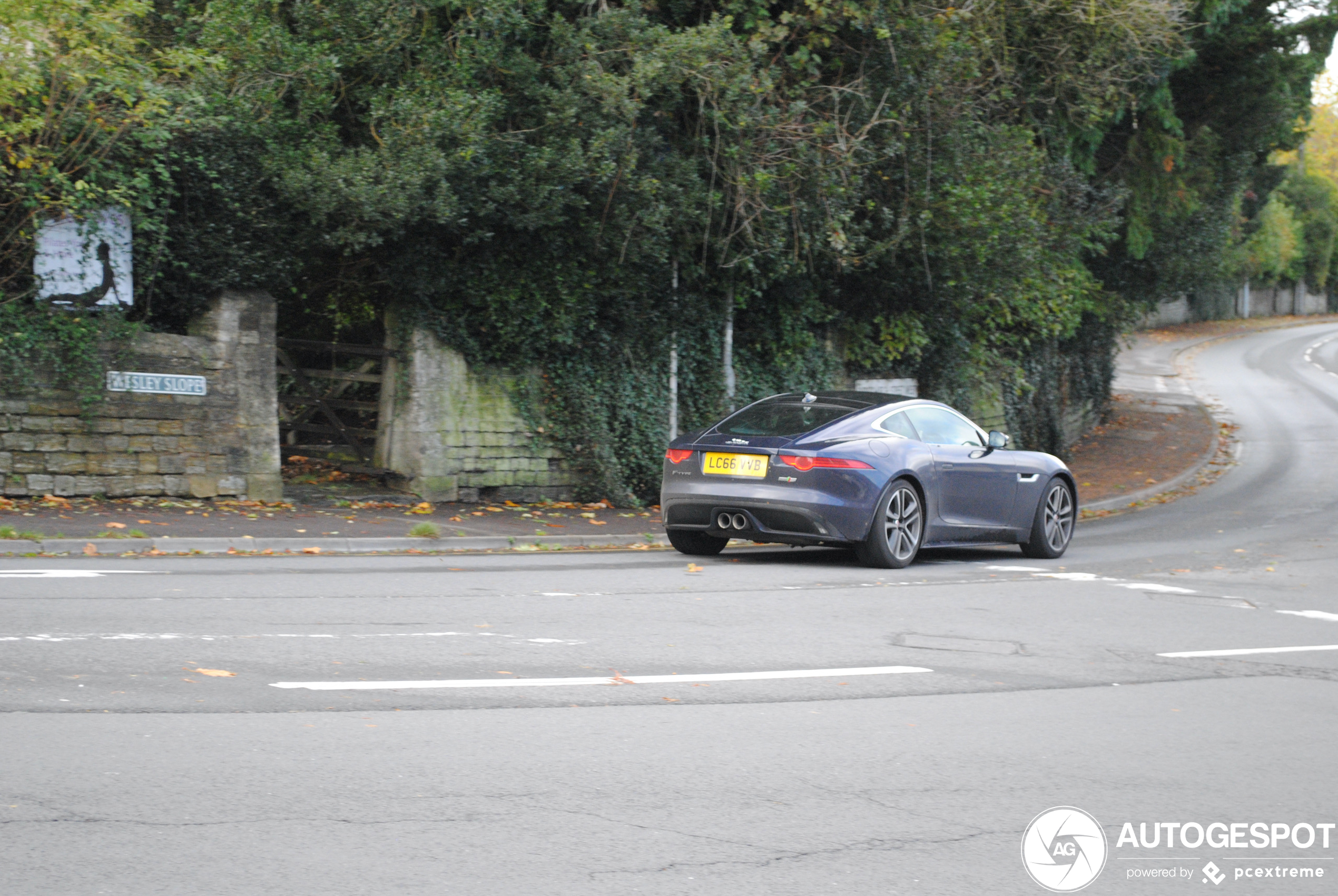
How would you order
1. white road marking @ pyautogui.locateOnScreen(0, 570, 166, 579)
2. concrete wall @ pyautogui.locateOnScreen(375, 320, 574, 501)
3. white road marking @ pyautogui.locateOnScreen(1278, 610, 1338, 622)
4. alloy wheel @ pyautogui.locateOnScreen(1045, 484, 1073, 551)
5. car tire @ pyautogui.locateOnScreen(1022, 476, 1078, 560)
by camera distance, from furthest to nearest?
concrete wall @ pyautogui.locateOnScreen(375, 320, 574, 501)
alloy wheel @ pyautogui.locateOnScreen(1045, 484, 1073, 551)
car tire @ pyautogui.locateOnScreen(1022, 476, 1078, 560)
white road marking @ pyautogui.locateOnScreen(1278, 610, 1338, 622)
white road marking @ pyautogui.locateOnScreen(0, 570, 166, 579)

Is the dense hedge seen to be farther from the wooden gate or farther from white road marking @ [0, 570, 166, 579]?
white road marking @ [0, 570, 166, 579]

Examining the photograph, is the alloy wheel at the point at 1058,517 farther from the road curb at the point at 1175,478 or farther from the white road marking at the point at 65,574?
the white road marking at the point at 65,574

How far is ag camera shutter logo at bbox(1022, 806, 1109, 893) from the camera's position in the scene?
429cm

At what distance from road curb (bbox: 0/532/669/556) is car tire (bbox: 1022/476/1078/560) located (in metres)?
3.62

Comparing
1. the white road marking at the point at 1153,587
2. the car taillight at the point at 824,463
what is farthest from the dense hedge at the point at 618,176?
the white road marking at the point at 1153,587

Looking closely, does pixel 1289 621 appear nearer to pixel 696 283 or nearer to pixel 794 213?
pixel 794 213

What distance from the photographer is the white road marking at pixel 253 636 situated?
23.2 feet

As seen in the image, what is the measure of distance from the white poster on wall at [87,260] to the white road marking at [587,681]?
8.45 metres

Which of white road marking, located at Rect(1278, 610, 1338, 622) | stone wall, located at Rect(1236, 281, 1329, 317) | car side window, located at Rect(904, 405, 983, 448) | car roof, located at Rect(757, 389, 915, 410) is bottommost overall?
white road marking, located at Rect(1278, 610, 1338, 622)

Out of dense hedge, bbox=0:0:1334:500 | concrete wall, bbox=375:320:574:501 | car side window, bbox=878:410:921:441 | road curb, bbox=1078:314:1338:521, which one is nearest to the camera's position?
car side window, bbox=878:410:921:441

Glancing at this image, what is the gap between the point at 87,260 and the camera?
43.5 feet

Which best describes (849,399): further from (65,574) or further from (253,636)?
(65,574)

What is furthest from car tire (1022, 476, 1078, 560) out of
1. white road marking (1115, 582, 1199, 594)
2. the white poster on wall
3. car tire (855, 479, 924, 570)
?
the white poster on wall

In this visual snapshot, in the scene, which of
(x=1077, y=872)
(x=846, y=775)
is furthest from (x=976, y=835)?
(x=846, y=775)
